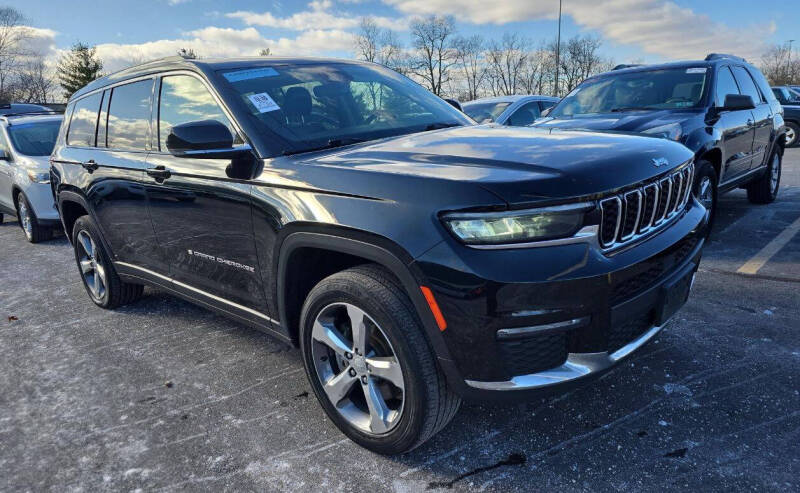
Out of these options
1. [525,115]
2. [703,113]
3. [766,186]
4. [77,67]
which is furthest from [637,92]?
[77,67]

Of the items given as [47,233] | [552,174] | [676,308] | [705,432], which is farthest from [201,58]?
[47,233]

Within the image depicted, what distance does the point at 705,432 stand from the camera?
94.7 inches

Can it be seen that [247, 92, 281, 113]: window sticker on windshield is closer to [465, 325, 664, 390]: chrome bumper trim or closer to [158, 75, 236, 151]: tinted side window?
[158, 75, 236, 151]: tinted side window

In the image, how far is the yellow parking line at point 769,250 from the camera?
15.1 feet

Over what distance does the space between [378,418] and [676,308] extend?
4.47 feet

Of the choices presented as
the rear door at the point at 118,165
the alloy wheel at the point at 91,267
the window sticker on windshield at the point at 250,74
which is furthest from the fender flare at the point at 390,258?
the alloy wheel at the point at 91,267

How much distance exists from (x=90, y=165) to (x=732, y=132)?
18.8 feet

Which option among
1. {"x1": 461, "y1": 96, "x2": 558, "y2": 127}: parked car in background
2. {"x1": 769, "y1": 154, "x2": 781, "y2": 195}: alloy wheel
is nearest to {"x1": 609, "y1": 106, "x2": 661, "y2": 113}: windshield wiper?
{"x1": 769, "y1": 154, "x2": 781, "y2": 195}: alloy wheel

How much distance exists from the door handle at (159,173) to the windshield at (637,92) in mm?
4590

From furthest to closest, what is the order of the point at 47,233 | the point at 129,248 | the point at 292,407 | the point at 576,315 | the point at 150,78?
the point at 47,233 < the point at 129,248 < the point at 150,78 < the point at 292,407 < the point at 576,315

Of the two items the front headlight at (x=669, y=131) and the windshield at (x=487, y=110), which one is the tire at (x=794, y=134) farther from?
the front headlight at (x=669, y=131)

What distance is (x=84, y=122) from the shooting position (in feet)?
14.5

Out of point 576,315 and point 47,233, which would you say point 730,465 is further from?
point 47,233

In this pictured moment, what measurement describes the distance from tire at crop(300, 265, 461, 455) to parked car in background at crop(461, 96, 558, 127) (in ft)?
22.5
